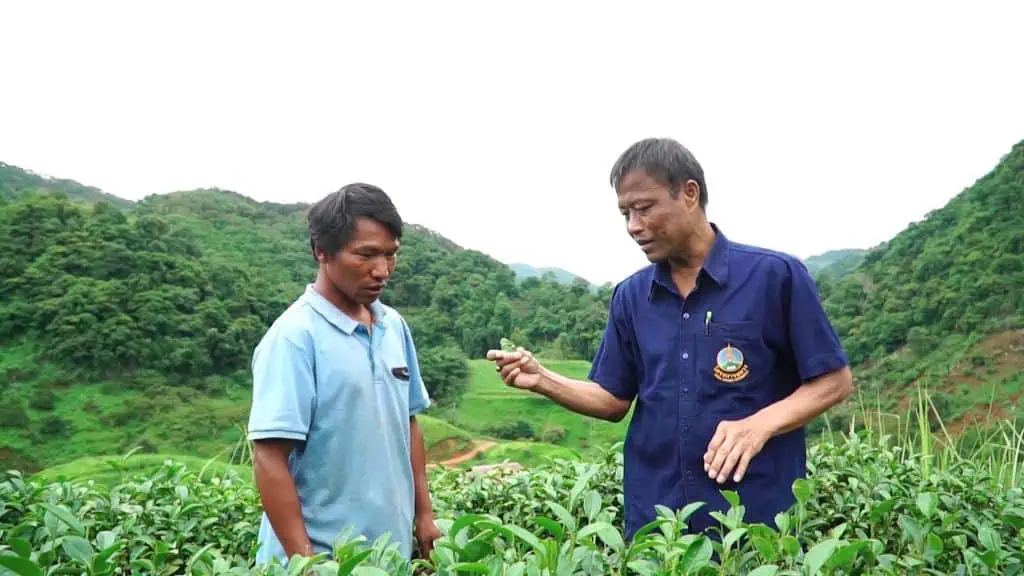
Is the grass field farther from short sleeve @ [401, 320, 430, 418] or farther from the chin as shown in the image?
the chin

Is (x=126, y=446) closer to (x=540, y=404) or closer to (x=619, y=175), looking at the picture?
(x=540, y=404)

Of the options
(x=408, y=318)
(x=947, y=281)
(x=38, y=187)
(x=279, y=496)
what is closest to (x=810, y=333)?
(x=279, y=496)

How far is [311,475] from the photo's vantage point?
5.49 ft

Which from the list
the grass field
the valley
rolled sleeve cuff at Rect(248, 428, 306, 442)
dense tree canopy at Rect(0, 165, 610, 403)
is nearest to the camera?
rolled sleeve cuff at Rect(248, 428, 306, 442)

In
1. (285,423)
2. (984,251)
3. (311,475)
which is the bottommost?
(311,475)

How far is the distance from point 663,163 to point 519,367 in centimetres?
57

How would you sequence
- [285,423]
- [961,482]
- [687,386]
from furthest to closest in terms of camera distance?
1. [961,482]
2. [687,386]
3. [285,423]

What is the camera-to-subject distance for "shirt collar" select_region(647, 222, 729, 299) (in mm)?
1807

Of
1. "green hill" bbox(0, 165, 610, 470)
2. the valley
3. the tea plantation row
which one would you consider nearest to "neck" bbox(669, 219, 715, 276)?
the tea plantation row

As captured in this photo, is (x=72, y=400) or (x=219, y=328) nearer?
(x=72, y=400)

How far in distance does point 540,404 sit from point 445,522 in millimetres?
32749

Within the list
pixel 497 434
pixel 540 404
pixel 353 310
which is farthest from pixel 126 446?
pixel 353 310

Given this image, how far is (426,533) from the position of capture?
6.25 ft

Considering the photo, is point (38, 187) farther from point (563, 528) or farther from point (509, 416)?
point (563, 528)
